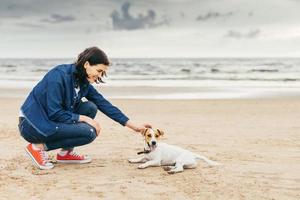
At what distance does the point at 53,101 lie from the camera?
17.8ft

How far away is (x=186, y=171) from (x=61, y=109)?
5.30 feet

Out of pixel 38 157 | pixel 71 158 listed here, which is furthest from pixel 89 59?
pixel 71 158

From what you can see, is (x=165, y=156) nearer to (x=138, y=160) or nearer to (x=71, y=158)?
(x=138, y=160)

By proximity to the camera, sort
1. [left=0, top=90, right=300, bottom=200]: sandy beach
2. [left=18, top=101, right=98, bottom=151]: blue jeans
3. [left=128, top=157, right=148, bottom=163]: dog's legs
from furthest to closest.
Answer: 1. [left=128, top=157, right=148, bottom=163]: dog's legs
2. [left=18, top=101, right=98, bottom=151]: blue jeans
3. [left=0, top=90, right=300, bottom=200]: sandy beach

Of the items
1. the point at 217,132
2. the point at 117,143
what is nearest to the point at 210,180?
the point at 117,143

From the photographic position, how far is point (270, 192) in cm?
496

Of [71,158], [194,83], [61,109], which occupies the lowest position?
[194,83]

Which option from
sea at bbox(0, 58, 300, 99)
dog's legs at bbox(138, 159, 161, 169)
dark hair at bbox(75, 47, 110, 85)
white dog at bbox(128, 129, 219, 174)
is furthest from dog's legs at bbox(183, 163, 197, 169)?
sea at bbox(0, 58, 300, 99)

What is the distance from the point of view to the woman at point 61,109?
5488 millimetres

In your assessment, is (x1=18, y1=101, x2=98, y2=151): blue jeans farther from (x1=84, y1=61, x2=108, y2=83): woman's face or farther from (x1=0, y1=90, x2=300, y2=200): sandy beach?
(x1=84, y1=61, x2=108, y2=83): woman's face

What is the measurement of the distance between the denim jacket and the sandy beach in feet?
1.96

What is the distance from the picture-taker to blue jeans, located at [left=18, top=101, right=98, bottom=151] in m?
5.70

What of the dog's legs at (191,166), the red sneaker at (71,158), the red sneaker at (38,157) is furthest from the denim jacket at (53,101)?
the dog's legs at (191,166)

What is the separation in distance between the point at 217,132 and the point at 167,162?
118 inches
